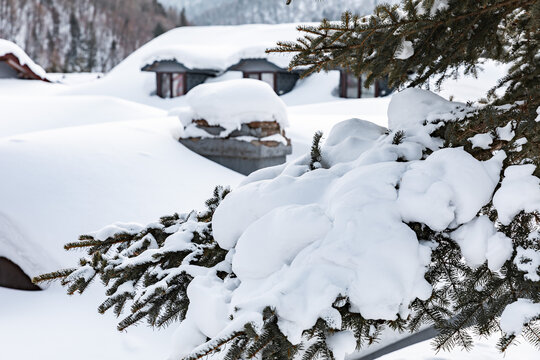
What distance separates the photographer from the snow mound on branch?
1.67m

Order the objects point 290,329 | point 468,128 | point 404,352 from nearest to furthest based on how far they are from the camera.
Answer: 1. point 290,329
2. point 468,128
3. point 404,352

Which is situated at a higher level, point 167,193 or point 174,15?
point 174,15

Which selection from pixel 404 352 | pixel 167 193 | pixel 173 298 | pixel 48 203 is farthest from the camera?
pixel 167 193

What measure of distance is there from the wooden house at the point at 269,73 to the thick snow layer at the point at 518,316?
69.3ft

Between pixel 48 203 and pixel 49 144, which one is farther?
pixel 49 144

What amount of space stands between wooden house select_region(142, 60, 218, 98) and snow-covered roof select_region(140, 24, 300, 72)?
54 centimetres

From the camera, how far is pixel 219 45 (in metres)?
29.7

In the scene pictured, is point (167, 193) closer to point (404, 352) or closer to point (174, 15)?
point (404, 352)

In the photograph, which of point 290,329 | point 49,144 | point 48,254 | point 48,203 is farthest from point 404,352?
point 49,144

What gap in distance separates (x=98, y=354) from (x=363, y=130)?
2490 mm

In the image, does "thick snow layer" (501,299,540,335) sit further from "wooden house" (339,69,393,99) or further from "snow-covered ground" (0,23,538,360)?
"wooden house" (339,69,393,99)

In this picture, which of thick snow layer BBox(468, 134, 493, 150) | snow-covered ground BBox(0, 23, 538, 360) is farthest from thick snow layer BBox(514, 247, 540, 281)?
snow-covered ground BBox(0, 23, 538, 360)

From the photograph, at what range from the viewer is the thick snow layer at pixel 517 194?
1787mm

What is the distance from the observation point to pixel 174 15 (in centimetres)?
7238
